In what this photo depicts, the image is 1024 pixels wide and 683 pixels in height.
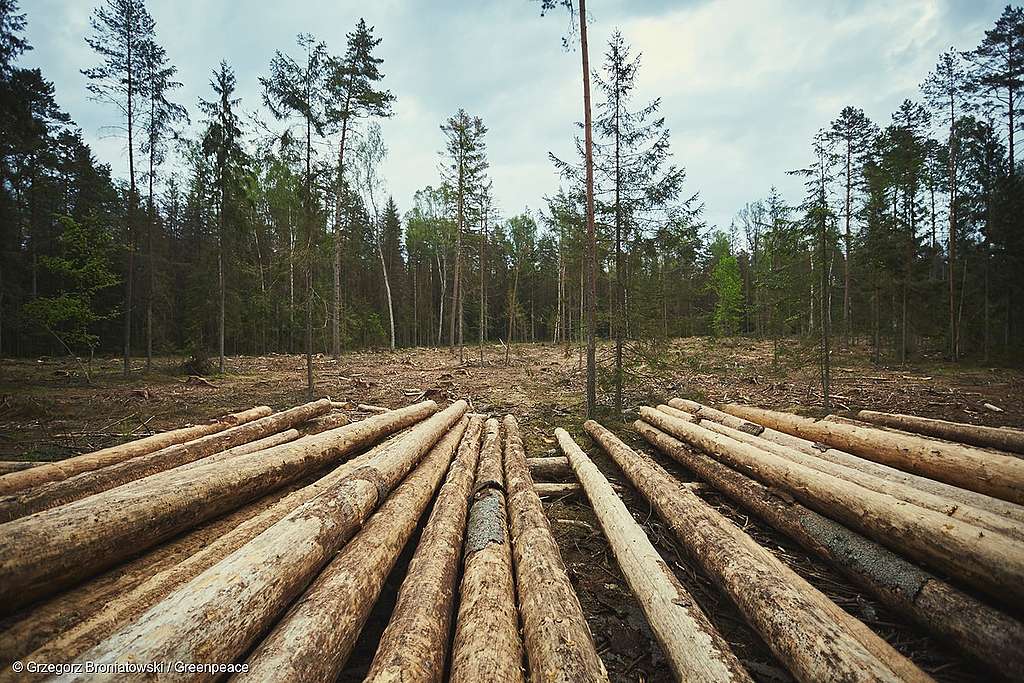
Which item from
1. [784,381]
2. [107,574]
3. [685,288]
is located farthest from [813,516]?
[685,288]

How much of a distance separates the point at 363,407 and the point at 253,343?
32.2 m

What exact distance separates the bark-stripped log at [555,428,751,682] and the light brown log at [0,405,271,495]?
5834 mm

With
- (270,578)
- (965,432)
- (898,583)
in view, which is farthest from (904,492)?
(270,578)

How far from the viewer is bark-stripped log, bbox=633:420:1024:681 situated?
2.04 metres

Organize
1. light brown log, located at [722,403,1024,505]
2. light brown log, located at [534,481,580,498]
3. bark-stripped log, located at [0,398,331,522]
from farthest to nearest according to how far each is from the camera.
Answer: light brown log, located at [534,481,580,498]
light brown log, located at [722,403,1024,505]
bark-stripped log, located at [0,398,331,522]

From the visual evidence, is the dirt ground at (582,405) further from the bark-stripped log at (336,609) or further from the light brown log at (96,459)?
the light brown log at (96,459)

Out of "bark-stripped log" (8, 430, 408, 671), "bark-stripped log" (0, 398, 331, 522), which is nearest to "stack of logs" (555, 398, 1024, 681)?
"bark-stripped log" (8, 430, 408, 671)

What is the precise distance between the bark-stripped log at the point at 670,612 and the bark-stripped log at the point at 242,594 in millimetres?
2206

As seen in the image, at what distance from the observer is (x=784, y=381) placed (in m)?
13.9

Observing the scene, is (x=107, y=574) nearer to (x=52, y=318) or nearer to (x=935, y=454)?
(x=935, y=454)

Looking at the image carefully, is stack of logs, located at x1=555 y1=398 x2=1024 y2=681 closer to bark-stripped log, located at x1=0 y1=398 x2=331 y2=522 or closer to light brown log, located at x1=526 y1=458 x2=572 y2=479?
light brown log, located at x1=526 y1=458 x2=572 y2=479

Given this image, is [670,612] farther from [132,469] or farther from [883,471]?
[132,469]

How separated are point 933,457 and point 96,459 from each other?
9.37m

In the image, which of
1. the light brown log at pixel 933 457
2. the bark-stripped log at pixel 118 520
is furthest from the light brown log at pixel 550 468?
the light brown log at pixel 933 457
